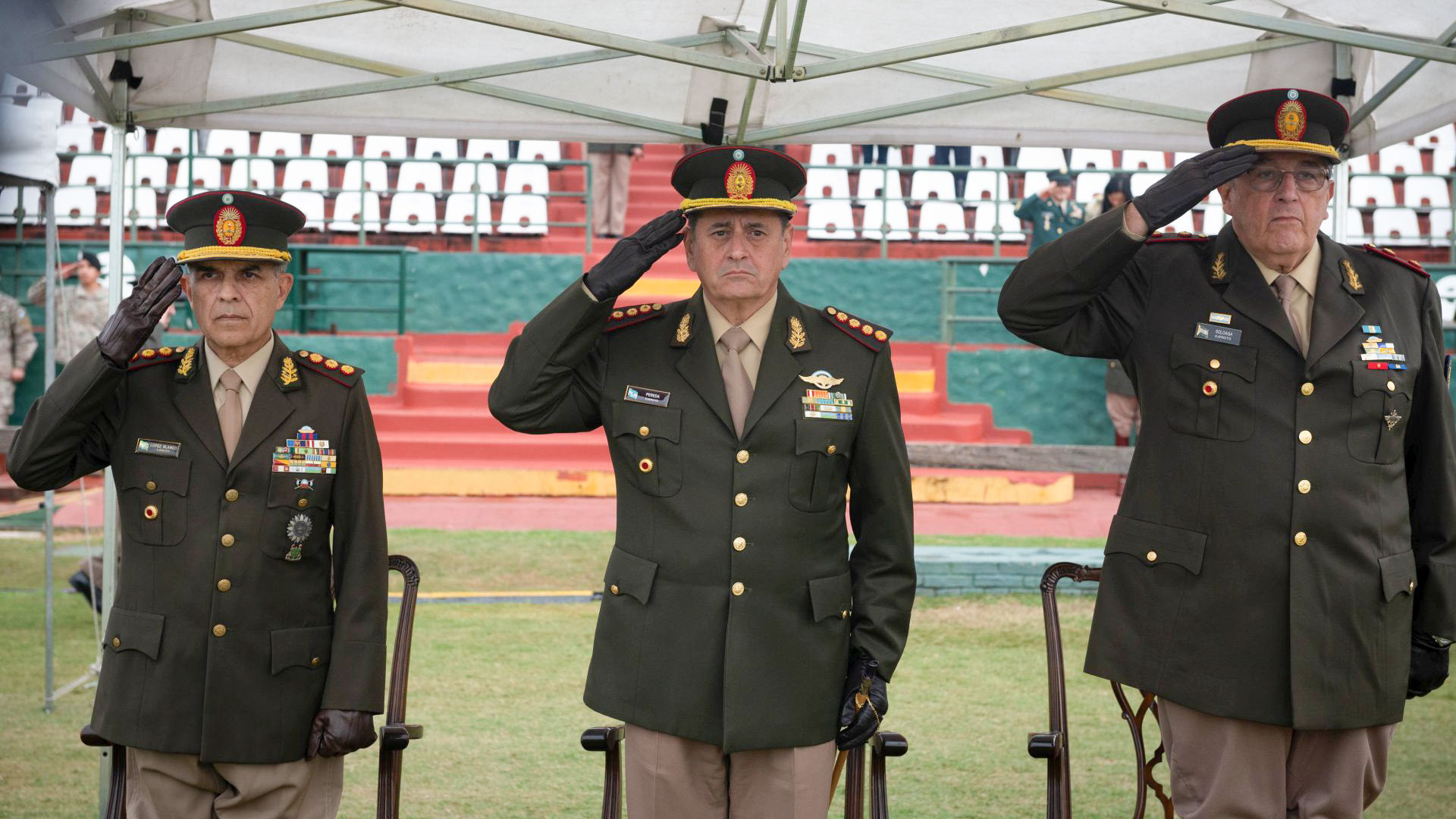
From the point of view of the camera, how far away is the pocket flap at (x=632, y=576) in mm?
2961

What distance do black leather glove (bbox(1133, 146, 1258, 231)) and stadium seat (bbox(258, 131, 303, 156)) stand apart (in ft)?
52.2

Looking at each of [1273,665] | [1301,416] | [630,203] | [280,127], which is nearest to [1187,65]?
[1301,416]

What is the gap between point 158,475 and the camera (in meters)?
3.07

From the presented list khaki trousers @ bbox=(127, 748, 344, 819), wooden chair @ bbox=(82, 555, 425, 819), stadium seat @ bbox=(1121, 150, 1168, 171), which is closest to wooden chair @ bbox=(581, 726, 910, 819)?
wooden chair @ bbox=(82, 555, 425, 819)

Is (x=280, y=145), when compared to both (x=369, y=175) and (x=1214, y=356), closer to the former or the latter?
(x=369, y=175)

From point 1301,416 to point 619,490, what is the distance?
56.8 inches

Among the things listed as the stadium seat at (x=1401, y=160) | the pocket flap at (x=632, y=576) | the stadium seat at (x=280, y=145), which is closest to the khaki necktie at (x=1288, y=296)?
the pocket flap at (x=632, y=576)

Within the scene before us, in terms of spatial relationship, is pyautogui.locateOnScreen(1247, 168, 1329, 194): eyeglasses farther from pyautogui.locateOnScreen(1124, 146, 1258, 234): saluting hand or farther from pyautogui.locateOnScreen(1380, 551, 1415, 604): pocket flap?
pyautogui.locateOnScreen(1380, 551, 1415, 604): pocket flap

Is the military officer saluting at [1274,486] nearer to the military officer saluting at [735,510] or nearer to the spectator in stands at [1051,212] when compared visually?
the military officer saluting at [735,510]

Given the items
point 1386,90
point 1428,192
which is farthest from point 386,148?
point 1386,90

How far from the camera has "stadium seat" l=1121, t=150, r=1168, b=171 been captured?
16547mm

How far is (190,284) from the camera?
3.15m

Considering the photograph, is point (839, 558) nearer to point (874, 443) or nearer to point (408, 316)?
point (874, 443)

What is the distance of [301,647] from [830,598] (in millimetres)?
1135
